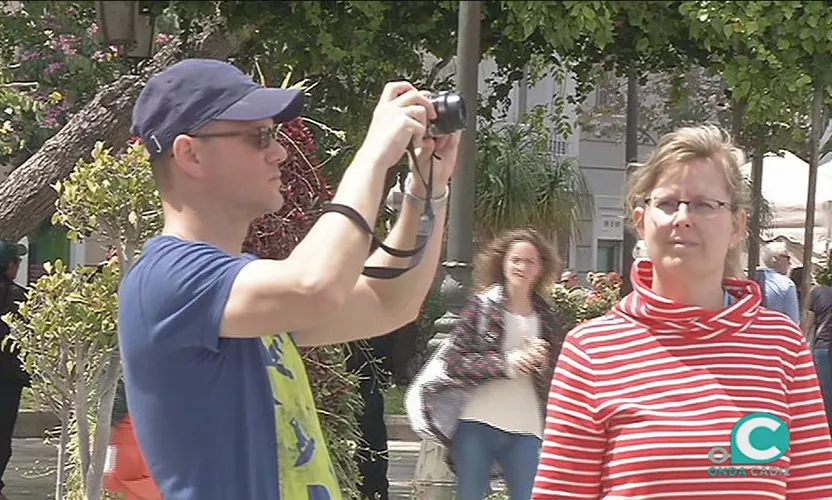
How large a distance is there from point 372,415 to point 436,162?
6.00 meters

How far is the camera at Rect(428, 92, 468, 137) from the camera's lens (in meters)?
2.26

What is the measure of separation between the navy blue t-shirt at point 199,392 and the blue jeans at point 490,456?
3919mm

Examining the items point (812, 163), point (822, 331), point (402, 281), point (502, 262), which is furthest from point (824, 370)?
point (402, 281)

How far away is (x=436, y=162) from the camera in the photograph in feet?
7.77

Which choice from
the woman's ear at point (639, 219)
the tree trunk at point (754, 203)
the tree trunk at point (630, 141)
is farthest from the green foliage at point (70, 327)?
the woman's ear at point (639, 219)

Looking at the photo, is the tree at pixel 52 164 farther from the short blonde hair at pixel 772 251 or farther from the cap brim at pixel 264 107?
the short blonde hair at pixel 772 251

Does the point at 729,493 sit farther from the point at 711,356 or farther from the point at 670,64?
the point at 670,64

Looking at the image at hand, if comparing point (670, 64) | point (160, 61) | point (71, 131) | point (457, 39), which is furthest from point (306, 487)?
point (71, 131)

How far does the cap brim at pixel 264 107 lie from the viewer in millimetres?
2334

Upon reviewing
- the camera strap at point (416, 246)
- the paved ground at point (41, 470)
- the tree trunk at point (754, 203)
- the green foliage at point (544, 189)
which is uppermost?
the green foliage at point (544, 189)

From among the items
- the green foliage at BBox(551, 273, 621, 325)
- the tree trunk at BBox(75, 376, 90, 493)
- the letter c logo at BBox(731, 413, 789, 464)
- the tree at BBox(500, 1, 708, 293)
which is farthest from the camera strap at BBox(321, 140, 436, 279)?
the green foliage at BBox(551, 273, 621, 325)

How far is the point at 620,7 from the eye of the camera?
2285 millimetres

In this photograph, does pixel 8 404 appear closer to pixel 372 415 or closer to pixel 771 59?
pixel 372 415

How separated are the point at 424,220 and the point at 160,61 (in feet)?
4.64
